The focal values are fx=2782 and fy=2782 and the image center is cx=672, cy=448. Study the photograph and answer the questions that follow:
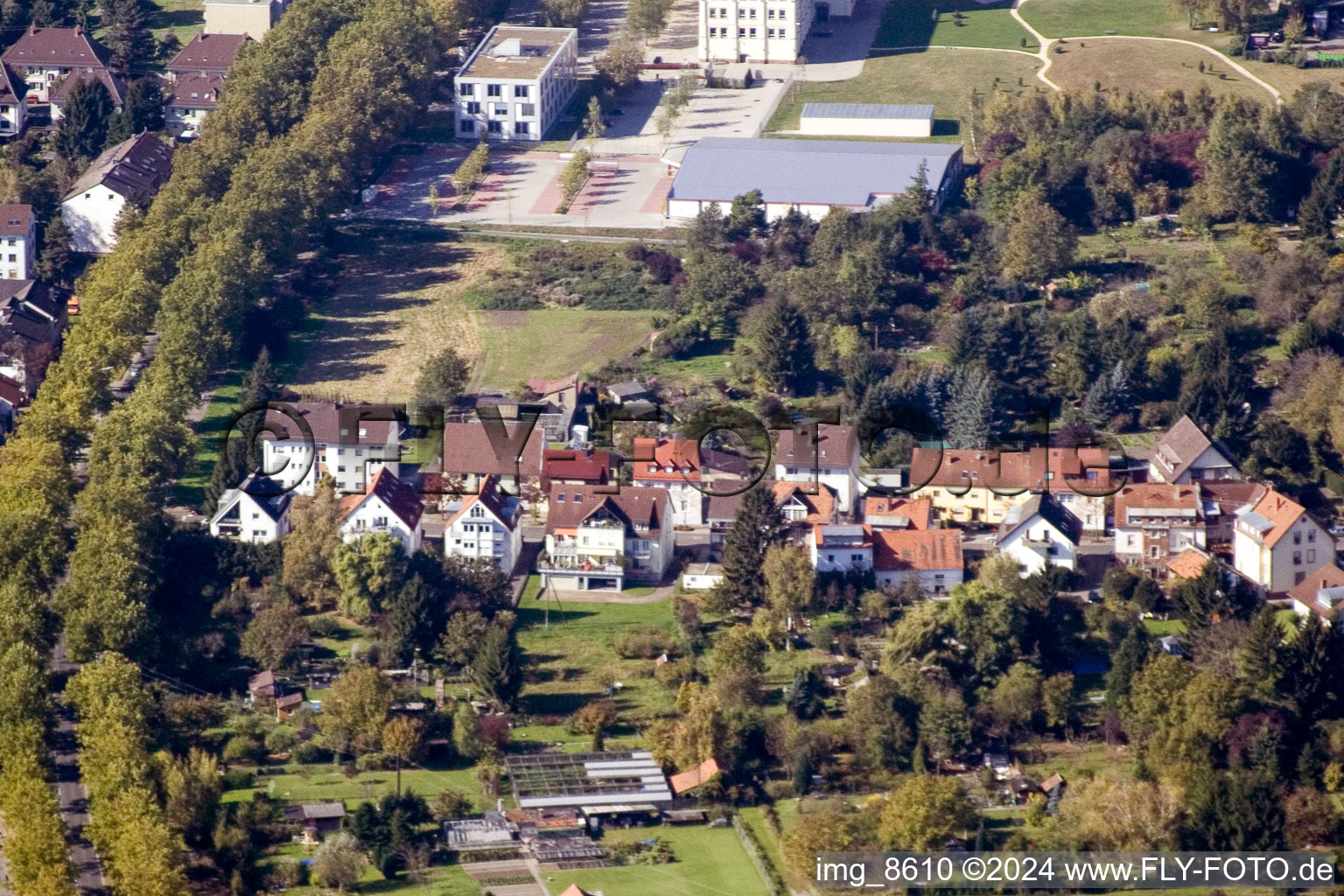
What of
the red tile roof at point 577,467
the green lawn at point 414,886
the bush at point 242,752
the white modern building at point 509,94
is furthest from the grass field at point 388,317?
the green lawn at point 414,886

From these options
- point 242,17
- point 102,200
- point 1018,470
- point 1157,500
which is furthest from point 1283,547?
point 242,17

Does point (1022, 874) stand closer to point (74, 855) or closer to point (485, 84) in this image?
point (74, 855)

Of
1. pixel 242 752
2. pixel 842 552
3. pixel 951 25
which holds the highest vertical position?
pixel 951 25

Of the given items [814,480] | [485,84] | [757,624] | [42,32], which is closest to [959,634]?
[757,624]

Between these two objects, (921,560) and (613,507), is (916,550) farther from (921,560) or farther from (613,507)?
(613,507)

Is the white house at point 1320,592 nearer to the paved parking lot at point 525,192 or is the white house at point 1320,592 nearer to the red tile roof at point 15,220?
the paved parking lot at point 525,192

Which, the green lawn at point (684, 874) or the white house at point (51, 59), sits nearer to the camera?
the green lawn at point (684, 874)

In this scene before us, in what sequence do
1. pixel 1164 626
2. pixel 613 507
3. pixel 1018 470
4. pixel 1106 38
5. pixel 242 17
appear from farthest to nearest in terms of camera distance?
pixel 1106 38 < pixel 242 17 < pixel 1018 470 < pixel 613 507 < pixel 1164 626
